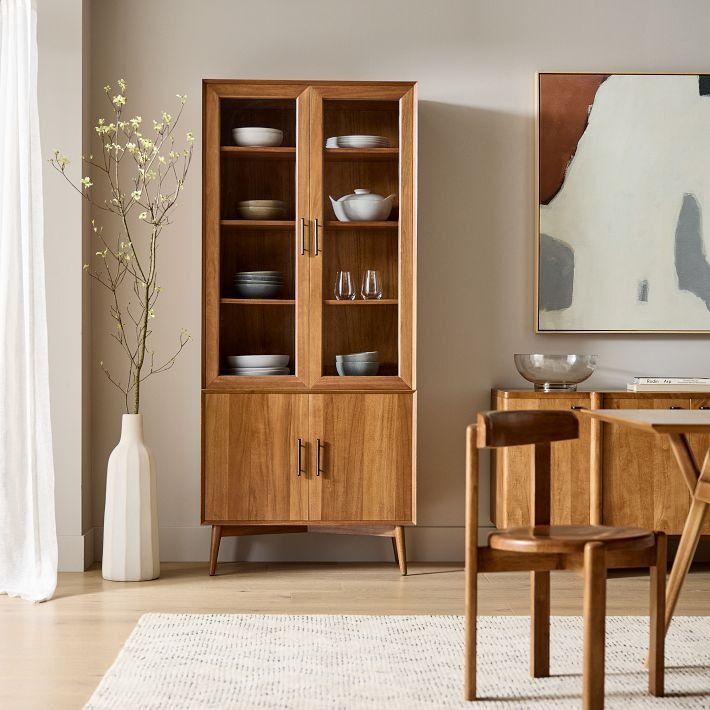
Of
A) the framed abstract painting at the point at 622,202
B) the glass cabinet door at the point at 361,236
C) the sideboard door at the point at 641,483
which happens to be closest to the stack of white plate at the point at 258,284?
the glass cabinet door at the point at 361,236

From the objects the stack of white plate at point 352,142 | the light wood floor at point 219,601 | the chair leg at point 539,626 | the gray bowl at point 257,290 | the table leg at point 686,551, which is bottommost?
the light wood floor at point 219,601

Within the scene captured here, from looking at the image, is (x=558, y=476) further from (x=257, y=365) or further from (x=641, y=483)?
(x=257, y=365)

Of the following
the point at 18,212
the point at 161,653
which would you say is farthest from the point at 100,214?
the point at 161,653

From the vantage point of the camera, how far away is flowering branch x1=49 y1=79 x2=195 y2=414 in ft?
13.1

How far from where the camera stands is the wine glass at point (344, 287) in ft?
12.3

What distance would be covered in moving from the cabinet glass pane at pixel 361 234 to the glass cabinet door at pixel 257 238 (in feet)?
0.34

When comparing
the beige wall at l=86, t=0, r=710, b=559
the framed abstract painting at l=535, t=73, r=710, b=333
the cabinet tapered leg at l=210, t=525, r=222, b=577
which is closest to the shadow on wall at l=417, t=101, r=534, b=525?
the beige wall at l=86, t=0, r=710, b=559

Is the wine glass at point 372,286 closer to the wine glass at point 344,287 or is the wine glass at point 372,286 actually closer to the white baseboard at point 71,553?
the wine glass at point 344,287

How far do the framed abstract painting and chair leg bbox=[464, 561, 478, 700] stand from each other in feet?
6.56

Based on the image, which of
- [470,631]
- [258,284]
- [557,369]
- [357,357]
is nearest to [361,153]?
[258,284]

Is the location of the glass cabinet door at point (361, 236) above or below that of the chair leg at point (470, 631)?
above

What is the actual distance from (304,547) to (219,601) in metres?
0.77

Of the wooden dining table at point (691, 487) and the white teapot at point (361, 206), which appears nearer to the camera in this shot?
the wooden dining table at point (691, 487)

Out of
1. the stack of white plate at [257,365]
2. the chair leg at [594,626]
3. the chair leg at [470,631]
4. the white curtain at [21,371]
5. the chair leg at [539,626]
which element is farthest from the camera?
the stack of white plate at [257,365]
